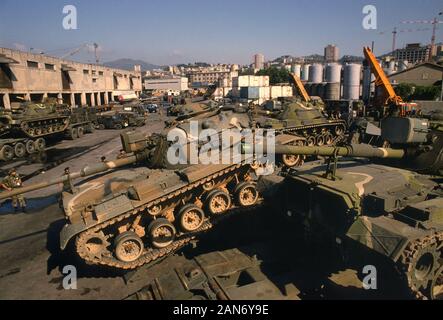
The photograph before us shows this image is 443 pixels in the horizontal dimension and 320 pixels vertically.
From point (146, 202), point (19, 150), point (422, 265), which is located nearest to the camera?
point (422, 265)

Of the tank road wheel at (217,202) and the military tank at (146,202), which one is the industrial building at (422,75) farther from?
the tank road wheel at (217,202)

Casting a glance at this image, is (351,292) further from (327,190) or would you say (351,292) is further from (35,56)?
(35,56)

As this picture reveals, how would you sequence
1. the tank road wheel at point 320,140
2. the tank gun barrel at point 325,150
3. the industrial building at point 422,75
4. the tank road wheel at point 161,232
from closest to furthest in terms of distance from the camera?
the tank gun barrel at point 325,150 < the tank road wheel at point 161,232 < the tank road wheel at point 320,140 < the industrial building at point 422,75

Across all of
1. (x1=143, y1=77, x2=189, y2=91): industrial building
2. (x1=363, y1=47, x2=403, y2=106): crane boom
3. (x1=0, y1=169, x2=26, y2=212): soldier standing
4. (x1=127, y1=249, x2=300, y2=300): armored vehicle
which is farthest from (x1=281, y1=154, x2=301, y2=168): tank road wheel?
(x1=143, y1=77, x2=189, y2=91): industrial building

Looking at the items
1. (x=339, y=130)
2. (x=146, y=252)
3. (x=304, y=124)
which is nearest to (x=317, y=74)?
(x=339, y=130)

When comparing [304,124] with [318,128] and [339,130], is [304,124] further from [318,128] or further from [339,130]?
[339,130]

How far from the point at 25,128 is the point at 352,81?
42.4m

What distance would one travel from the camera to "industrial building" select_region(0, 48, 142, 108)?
38.8 metres

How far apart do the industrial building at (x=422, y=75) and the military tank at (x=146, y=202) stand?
46090 millimetres

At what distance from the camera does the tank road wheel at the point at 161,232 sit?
914 centimetres

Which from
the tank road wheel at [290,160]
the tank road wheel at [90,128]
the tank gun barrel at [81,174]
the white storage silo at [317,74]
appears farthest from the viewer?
the white storage silo at [317,74]

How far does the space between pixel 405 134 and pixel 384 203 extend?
2.71 metres

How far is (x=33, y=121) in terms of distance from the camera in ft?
82.9

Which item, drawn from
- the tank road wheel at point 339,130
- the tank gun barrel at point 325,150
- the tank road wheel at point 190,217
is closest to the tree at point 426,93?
the tank road wheel at point 339,130
